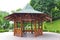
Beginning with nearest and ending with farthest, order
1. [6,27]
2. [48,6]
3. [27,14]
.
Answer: [27,14], [6,27], [48,6]

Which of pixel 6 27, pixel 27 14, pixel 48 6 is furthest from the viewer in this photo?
pixel 48 6

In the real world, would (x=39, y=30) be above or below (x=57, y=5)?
below

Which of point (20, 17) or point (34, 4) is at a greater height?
point (34, 4)

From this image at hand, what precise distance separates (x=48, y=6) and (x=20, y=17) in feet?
73.8

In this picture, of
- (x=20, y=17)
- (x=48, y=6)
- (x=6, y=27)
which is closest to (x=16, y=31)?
(x=20, y=17)

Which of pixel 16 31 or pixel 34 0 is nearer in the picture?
pixel 16 31

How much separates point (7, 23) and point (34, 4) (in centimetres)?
840

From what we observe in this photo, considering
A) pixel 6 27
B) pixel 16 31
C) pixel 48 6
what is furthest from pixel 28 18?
pixel 48 6

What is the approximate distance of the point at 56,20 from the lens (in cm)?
4253

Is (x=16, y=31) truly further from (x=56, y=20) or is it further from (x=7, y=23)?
(x=56, y=20)

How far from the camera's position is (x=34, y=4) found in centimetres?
4416

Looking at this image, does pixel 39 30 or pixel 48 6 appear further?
pixel 48 6

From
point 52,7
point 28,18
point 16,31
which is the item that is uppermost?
point 52,7

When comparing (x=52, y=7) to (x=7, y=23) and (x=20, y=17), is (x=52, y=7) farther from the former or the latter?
(x=20, y=17)
